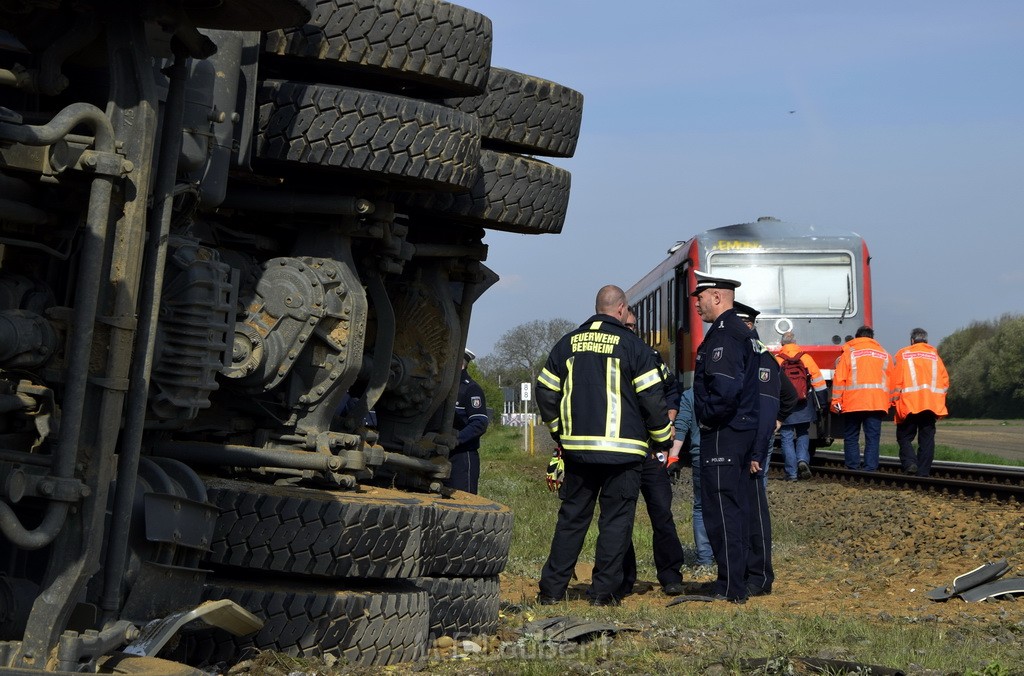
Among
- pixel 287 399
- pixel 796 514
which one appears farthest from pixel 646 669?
pixel 796 514

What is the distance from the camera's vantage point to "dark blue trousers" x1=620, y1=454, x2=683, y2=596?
9.02 meters

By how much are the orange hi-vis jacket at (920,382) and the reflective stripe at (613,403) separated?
9.66m

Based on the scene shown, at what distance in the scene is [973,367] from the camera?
6838 cm

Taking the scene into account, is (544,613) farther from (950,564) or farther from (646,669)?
(950,564)

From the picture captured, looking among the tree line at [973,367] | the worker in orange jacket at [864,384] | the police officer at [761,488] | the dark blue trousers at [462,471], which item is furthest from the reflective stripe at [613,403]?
the tree line at [973,367]

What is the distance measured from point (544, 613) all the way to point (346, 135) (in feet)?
9.85

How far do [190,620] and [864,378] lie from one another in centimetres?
1446

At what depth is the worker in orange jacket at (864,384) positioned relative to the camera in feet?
57.0

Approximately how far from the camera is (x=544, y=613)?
7.36m

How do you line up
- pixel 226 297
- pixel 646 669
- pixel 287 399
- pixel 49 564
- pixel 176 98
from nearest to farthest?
pixel 49 564 < pixel 176 98 < pixel 226 297 < pixel 646 669 < pixel 287 399

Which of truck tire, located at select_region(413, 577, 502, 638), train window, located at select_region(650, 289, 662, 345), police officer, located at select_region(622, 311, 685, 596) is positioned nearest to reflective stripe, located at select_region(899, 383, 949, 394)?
train window, located at select_region(650, 289, 662, 345)

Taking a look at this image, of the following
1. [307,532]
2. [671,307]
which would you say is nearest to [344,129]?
[307,532]

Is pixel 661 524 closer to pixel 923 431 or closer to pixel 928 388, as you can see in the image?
pixel 928 388

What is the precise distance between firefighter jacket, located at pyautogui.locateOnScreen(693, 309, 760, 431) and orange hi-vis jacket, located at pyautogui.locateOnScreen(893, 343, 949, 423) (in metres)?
9.01
